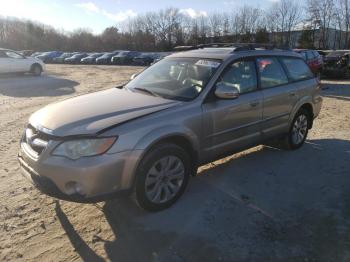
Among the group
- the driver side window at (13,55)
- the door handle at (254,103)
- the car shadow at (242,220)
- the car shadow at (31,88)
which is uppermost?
the driver side window at (13,55)

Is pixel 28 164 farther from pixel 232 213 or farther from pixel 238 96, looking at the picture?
pixel 238 96

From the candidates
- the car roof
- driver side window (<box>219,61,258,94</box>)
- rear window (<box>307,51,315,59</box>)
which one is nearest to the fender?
driver side window (<box>219,61,258,94</box>)

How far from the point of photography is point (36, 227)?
4.23 m

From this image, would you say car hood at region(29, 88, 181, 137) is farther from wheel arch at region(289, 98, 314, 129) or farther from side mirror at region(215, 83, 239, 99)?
wheel arch at region(289, 98, 314, 129)

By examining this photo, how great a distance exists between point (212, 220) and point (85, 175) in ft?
4.88

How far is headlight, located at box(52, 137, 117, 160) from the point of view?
3891mm

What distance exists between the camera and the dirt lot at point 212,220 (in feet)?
12.4

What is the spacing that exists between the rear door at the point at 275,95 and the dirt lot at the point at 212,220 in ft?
1.99

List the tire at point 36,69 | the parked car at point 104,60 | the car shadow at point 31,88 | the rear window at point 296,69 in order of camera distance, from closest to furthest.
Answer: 1. the rear window at point 296,69
2. the car shadow at point 31,88
3. the tire at point 36,69
4. the parked car at point 104,60

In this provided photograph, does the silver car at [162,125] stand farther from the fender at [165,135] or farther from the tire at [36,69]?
the tire at [36,69]

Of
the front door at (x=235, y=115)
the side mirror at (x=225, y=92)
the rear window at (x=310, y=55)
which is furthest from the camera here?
the rear window at (x=310, y=55)

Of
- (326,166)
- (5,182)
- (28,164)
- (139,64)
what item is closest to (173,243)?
(28,164)

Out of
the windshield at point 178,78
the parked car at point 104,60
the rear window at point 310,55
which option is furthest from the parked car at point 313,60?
the parked car at point 104,60

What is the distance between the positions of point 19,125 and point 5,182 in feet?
13.0
